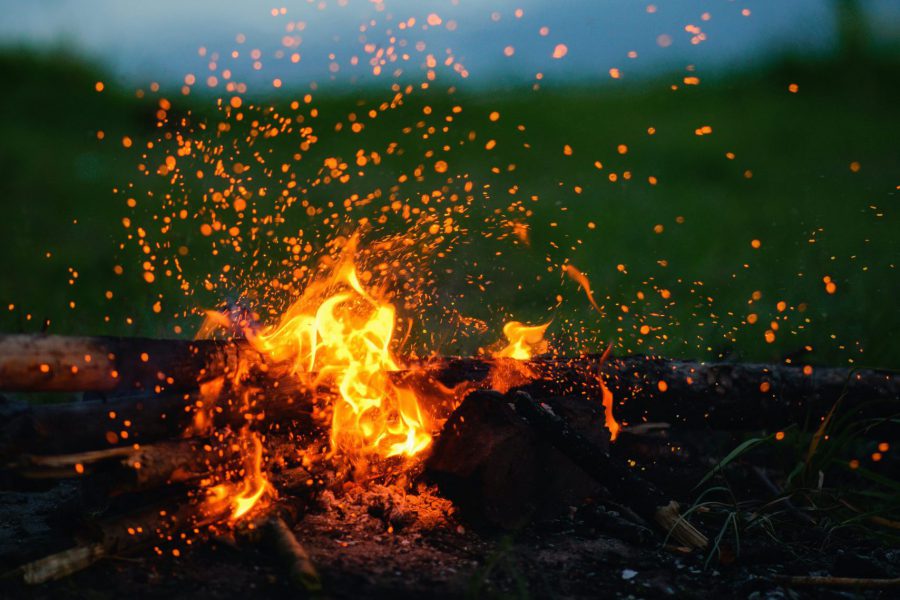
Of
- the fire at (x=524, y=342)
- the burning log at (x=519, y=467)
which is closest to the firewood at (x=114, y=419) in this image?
the burning log at (x=519, y=467)

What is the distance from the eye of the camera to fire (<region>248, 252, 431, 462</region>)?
171 inches

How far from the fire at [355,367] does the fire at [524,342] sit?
82 cm

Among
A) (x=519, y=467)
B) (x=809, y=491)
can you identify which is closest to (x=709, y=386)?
(x=809, y=491)

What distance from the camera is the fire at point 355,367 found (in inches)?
171

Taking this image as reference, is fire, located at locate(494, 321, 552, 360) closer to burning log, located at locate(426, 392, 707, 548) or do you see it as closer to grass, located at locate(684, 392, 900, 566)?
burning log, located at locate(426, 392, 707, 548)

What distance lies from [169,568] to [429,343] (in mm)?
3522

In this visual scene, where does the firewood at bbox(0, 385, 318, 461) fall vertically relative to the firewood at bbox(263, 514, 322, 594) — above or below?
above

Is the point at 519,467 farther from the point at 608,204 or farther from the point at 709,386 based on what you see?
the point at 608,204

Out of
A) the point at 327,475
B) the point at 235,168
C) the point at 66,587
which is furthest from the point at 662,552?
the point at 235,168

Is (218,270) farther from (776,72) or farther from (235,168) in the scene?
(776,72)

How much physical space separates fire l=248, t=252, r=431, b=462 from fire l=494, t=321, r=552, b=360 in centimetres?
82

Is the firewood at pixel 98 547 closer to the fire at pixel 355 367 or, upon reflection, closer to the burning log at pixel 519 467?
the fire at pixel 355 367

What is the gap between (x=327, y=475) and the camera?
4324 millimetres

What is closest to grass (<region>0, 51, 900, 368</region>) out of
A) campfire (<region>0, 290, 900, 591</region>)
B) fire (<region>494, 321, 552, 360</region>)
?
fire (<region>494, 321, 552, 360</region>)
